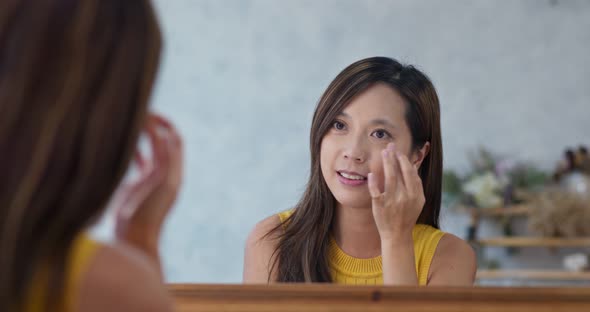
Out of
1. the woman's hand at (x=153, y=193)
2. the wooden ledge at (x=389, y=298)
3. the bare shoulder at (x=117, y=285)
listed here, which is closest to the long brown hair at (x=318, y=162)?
the wooden ledge at (x=389, y=298)

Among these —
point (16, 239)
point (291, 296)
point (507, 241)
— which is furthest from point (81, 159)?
point (507, 241)

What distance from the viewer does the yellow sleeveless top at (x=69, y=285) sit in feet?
1.92

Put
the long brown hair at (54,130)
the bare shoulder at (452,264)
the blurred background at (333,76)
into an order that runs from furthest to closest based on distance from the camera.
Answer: the blurred background at (333,76)
the bare shoulder at (452,264)
the long brown hair at (54,130)

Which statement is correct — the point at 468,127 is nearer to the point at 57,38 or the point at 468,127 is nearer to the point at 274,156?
the point at 274,156

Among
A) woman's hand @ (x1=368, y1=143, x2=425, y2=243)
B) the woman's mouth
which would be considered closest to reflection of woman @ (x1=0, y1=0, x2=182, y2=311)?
woman's hand @ (x1=368, y1=143, x2=425, y2=243)

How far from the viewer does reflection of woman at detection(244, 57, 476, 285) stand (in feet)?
5.38

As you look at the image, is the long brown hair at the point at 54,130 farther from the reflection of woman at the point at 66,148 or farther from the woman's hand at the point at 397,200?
the woman's hand at the point at 397,200

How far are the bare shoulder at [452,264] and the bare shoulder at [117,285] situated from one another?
1.10m

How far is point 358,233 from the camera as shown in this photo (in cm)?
174

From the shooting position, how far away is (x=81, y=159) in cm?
58

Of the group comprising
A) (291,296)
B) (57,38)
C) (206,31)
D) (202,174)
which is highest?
(206,31)

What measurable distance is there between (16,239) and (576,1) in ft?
15.0

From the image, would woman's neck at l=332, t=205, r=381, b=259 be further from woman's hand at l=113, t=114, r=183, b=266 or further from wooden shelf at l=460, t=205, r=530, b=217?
wooden shelf at l=460, t=205, r=530, b=217

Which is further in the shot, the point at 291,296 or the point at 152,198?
the point at 291,296
